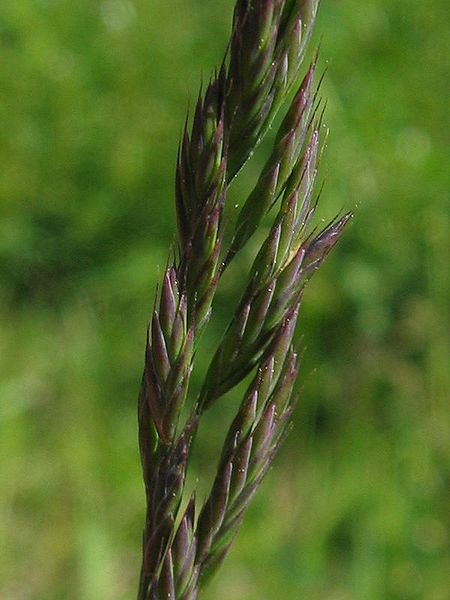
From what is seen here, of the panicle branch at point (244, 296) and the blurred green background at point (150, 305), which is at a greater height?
the blurred green background at point (150, 305)

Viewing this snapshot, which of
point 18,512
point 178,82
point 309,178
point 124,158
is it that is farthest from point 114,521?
point 309,178

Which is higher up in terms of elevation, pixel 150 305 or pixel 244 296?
pixel 150 305

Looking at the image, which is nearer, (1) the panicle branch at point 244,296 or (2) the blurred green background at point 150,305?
(1) the panicle branch at point 244,296

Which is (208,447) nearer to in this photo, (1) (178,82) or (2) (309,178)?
(1) (178,82)

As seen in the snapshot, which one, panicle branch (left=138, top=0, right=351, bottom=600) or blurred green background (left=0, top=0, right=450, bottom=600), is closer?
panicle branch (left=138, top=0, right=351, bottom=600)

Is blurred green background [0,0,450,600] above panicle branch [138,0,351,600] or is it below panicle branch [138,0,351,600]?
above

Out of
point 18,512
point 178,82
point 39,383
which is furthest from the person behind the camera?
point 178,82

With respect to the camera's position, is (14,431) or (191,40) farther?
(191,40)

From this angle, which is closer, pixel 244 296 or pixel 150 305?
pixel 244 296
